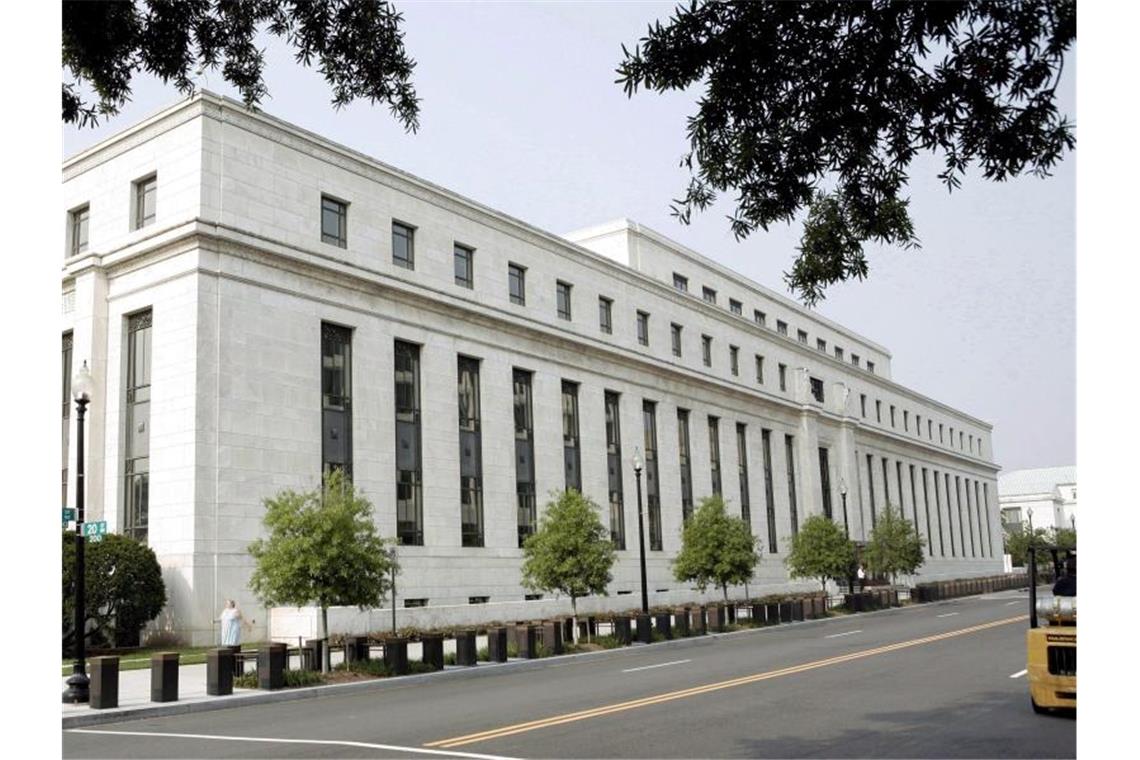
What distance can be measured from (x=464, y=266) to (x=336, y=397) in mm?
9263

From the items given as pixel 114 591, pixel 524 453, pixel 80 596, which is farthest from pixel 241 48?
pixel 524 453

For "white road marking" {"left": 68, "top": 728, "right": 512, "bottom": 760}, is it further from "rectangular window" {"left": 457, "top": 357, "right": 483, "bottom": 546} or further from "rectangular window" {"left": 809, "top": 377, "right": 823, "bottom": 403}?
"rectangular window" {"left": 809, "top": 377, "right": 823, "bottom": 403}

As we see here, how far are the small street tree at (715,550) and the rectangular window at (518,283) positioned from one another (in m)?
11.8

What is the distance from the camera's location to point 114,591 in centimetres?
2888

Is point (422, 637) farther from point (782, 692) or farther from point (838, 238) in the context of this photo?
point (838, 238)

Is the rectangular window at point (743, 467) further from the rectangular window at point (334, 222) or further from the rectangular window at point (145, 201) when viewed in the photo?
the rectangular window at point (145, 201)

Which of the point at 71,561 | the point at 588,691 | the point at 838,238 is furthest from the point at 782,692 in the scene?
the point at 71,561

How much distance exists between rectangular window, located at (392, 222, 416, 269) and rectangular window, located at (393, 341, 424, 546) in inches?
121

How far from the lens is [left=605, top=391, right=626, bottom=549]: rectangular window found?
4972 centimetres

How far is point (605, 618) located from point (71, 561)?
18.6 meters

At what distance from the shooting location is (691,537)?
145 ft

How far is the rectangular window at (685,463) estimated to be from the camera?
55247 mm

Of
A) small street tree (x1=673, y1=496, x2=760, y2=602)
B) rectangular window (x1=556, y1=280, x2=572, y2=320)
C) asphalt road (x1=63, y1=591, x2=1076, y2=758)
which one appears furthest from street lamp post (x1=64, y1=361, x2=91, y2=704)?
rectangular window (x1=556, y1=280, x2=572, y2=320)

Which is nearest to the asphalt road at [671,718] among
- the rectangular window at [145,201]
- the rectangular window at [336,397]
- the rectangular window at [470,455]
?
the rectangular window at [336,397]
